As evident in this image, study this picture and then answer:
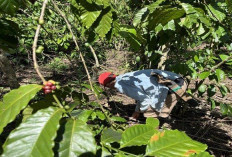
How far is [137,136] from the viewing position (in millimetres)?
902

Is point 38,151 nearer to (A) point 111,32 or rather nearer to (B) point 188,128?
(A) point 111,32

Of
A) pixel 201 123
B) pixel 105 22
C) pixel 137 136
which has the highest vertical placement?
pixel 105 22

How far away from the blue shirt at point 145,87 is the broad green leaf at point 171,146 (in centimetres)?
245

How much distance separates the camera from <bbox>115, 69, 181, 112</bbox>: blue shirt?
11.0 feet

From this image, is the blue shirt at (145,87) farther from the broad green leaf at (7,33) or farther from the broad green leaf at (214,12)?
the broad green leaf at (7,33)

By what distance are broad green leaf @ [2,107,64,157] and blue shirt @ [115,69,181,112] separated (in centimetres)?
268

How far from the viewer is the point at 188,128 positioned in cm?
387

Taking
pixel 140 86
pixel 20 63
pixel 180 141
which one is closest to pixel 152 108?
pixel 140 86

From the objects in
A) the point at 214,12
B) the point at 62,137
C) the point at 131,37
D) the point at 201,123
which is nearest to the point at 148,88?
the point at 201,123

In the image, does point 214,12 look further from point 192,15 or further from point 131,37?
point 131,37

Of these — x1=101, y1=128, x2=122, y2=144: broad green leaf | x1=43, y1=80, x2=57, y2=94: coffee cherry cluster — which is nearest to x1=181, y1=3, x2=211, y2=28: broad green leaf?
x1=101, y1=128, x2=122, y2=144: broad green leaf

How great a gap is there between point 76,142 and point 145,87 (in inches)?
111

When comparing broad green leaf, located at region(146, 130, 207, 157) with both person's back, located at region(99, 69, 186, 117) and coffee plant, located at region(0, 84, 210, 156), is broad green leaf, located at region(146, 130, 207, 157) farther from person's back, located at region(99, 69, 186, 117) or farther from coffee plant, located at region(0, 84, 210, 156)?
person's back, located at region(99, 69, 186, 117)

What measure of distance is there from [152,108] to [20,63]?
4.59 meters
